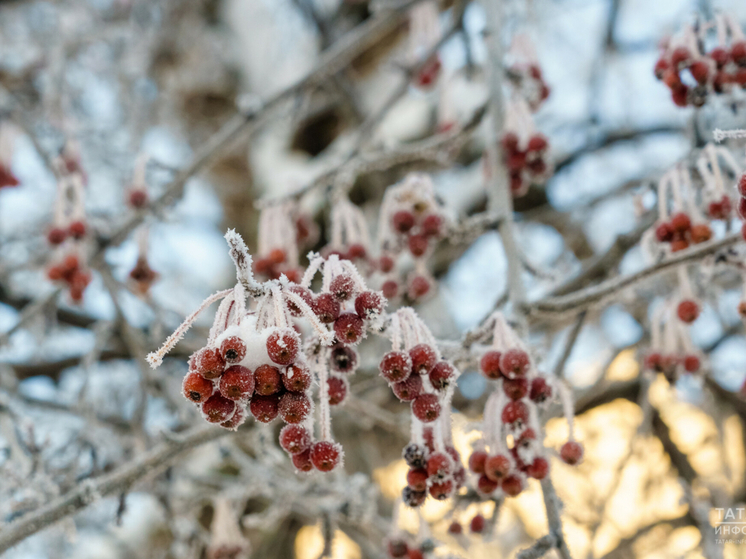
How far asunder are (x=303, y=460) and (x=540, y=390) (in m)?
0.60

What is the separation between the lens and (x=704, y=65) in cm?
197

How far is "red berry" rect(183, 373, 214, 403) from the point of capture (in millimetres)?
1090

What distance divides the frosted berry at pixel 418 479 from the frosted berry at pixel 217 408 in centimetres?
46

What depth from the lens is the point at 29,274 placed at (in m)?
5.36

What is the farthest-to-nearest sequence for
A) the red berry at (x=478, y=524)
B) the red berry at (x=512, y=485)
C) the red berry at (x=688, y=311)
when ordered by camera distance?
the red berry at (x=688, y=311) → the red berry at (x=478, y=524) → the red berry at (x=512, y=485)

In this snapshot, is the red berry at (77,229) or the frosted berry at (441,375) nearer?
the frosted berry at (441,375)

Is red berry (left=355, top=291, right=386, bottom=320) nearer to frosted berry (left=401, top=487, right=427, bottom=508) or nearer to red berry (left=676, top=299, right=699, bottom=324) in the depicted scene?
frosted berry (left=401, top=487, right=427, bottom=508)

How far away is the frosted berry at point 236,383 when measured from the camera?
1084 millimetres

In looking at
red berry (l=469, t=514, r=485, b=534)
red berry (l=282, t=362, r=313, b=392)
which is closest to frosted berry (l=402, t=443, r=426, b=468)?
red berry (l=282, t=362, r=313, b=392)

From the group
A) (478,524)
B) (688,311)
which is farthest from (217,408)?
(688,311)

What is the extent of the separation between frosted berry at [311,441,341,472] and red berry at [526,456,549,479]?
52 centimetres

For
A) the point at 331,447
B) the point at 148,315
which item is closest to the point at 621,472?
the point at 331,447

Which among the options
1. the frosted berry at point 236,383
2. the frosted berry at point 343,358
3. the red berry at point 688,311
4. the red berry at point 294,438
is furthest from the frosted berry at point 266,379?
the red berry at point 688,311

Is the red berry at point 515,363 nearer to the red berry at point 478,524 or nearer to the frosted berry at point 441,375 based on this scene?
the frosted berry at point 441,375
